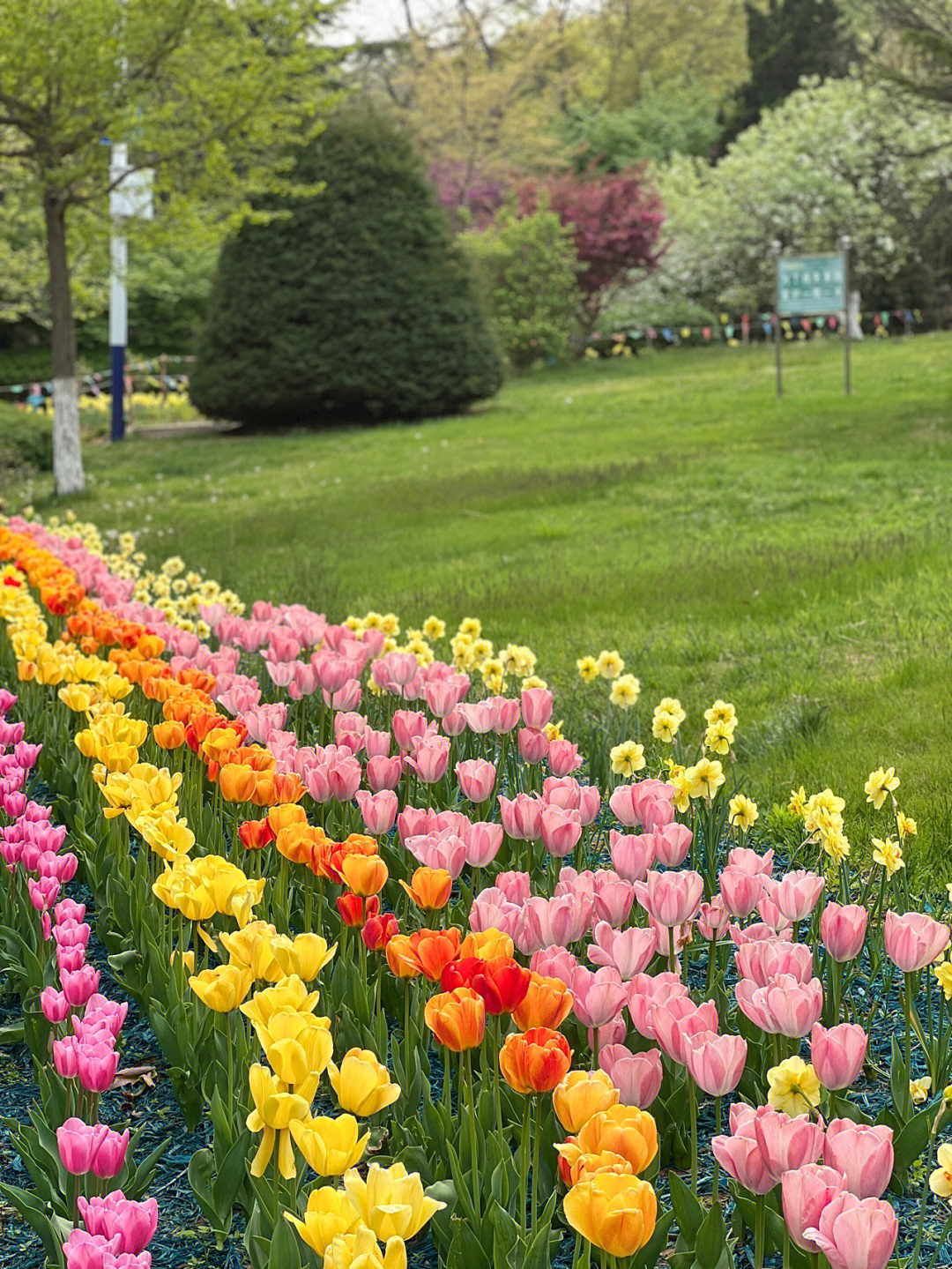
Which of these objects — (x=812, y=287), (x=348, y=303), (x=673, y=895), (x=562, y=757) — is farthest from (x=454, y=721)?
(x=348, y=303)

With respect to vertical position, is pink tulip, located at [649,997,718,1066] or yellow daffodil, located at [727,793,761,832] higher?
pink tulip, located at [649,997,718,1066]

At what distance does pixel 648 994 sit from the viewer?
5.66ft

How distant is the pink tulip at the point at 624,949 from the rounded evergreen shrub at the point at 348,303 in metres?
16.7

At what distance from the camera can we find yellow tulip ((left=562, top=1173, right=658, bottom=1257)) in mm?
1177

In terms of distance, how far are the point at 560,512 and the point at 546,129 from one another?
1142 inches

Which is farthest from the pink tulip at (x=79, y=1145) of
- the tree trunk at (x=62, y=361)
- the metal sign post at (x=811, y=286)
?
the metal sign post at (x=811, y=286)

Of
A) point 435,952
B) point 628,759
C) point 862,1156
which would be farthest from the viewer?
point 628,759

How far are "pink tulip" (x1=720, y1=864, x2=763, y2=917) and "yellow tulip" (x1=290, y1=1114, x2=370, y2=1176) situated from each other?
2.97 ft

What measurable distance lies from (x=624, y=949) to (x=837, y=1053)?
0.37 metres

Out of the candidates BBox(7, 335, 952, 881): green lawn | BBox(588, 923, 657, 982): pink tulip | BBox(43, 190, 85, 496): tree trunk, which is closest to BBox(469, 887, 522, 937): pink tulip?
BBox(588, 923, 657, 982): pink tulip

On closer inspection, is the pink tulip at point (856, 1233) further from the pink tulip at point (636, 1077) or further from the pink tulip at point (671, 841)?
the pink tulip at point (671, 841)

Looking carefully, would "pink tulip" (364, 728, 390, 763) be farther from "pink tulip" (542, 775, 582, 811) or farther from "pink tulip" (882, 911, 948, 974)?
"pink tulip" (882, 911, 948, 974)

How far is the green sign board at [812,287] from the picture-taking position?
16.6 metres

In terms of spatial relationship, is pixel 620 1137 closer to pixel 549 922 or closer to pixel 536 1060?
pixel 536 1060
